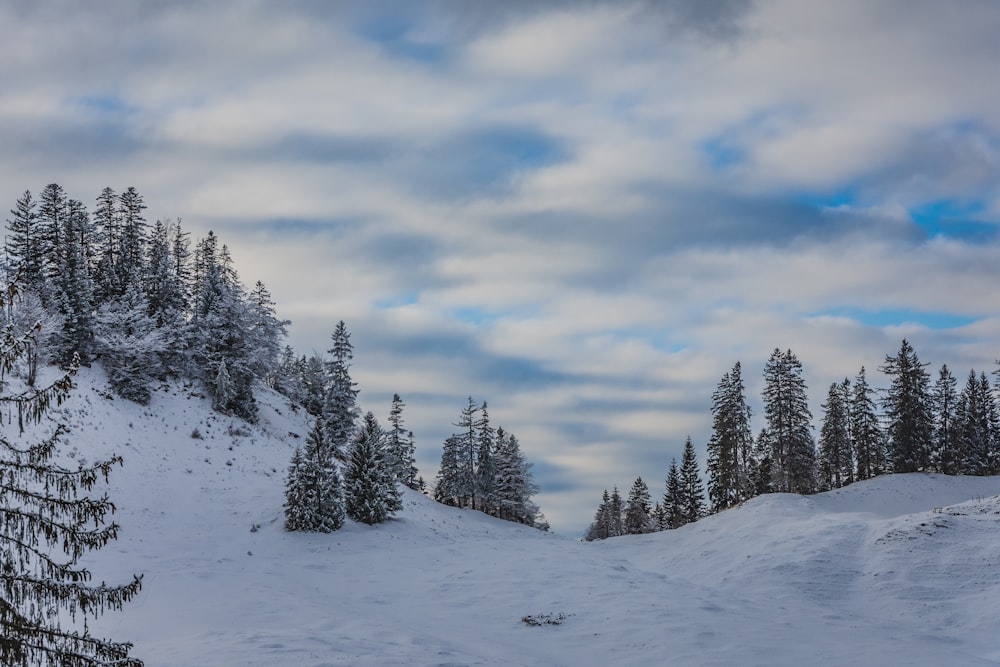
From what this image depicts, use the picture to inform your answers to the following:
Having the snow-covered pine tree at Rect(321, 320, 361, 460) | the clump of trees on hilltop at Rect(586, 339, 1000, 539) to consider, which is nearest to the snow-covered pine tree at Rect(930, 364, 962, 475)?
the clump of trees on hilltop at Rect(586, 339, 1000, 539)

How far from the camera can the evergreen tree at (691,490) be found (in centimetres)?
7656

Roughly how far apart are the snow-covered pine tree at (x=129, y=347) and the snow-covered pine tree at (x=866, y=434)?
64377 mm

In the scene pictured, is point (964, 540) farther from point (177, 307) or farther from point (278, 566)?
point (177, 307)

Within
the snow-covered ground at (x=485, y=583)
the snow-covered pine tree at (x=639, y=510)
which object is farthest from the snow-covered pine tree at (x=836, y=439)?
the snow-covered ground at (x=485, y=583)

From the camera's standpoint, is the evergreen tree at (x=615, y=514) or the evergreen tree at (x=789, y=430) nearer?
the evergreen tree at (x=789, y=430)

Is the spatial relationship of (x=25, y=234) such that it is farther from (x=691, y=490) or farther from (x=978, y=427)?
(x=978, y=427)

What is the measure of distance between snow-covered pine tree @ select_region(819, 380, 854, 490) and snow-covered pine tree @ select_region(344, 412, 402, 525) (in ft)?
190

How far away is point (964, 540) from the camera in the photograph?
3102 cm

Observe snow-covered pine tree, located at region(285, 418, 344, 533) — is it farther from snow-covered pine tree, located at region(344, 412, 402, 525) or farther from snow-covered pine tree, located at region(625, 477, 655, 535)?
snow-covered pine tree, located at region(625, 477, 655, 535)

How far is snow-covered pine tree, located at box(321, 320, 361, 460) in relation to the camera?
6362 cm

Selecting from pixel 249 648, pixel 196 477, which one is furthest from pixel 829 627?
pixel 196 477

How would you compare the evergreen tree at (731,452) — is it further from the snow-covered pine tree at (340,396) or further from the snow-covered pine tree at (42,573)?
the snow-covered pine tree at (42,573)

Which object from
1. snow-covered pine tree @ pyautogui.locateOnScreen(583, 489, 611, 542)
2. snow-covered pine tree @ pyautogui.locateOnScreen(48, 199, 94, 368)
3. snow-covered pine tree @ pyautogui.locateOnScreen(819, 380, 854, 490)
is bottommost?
snow-covered pine tree @ pyautogui.locateOnScreen(583, 489, 611, 542)

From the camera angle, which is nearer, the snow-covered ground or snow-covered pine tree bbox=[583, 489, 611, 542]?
the snow-covered ground
